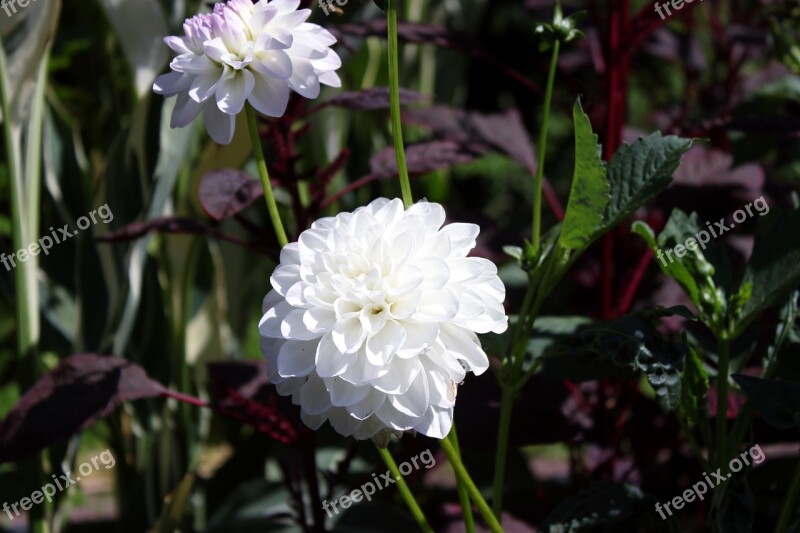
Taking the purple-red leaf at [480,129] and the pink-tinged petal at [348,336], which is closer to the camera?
the pink-tinged petal at [348,336]

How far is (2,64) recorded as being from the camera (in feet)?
3.28

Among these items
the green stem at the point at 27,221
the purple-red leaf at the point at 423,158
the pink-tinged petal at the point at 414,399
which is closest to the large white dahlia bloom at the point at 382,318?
the pink-tinged petal at the point at 414,399

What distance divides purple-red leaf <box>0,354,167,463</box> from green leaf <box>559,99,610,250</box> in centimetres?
41

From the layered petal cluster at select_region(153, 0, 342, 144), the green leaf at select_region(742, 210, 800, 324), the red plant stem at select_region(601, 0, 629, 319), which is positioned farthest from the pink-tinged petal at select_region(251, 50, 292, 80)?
the red plant stem at select_region(601, 0, 629, 319)

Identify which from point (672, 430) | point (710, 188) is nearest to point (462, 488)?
point (672, 430)

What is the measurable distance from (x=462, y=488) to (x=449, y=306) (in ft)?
0.66

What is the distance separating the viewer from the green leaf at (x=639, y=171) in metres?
0.64

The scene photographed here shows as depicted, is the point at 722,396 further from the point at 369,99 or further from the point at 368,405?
the point at 369,99

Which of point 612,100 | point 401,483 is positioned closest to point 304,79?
point 401,483

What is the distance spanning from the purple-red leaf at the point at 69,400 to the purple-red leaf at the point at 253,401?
71 mm

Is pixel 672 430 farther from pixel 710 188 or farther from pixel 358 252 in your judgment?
pixel 358 252

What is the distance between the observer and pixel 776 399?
0.64 m

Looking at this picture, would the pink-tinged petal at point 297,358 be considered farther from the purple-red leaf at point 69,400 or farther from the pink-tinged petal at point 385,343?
the purple-red leaf at point 69,400

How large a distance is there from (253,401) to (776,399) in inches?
18.3
